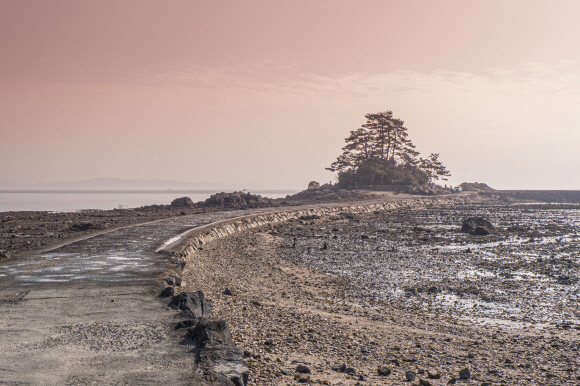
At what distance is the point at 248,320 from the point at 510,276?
884cm

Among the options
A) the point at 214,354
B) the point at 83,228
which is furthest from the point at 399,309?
the point at 83,228

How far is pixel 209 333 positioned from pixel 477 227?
22365mm

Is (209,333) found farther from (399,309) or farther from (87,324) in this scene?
(399,309)

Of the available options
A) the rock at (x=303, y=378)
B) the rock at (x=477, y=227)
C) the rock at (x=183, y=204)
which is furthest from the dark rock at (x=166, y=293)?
the rock at (x=183, y=204)

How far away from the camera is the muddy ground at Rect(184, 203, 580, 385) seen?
611 centimetres

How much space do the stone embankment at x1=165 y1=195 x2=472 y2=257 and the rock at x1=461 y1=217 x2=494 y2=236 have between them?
11.1 metres

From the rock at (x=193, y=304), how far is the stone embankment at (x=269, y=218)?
6.35 m

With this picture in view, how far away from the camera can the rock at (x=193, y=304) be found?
23.2 feet

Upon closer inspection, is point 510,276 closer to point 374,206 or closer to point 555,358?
point 555,358

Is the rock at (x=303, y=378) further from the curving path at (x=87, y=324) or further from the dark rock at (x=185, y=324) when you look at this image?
the dark rock at (x=185, y=324)

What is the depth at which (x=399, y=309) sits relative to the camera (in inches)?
384

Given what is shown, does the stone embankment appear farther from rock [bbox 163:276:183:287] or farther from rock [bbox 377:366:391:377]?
rock [bbox 377:366:391:377]

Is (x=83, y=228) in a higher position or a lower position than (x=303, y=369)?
higher

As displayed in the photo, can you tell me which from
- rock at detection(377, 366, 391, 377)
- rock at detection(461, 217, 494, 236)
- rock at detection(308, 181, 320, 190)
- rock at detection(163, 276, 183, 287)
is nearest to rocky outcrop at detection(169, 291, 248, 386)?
rock at detection(377, 366, 391, 377)
